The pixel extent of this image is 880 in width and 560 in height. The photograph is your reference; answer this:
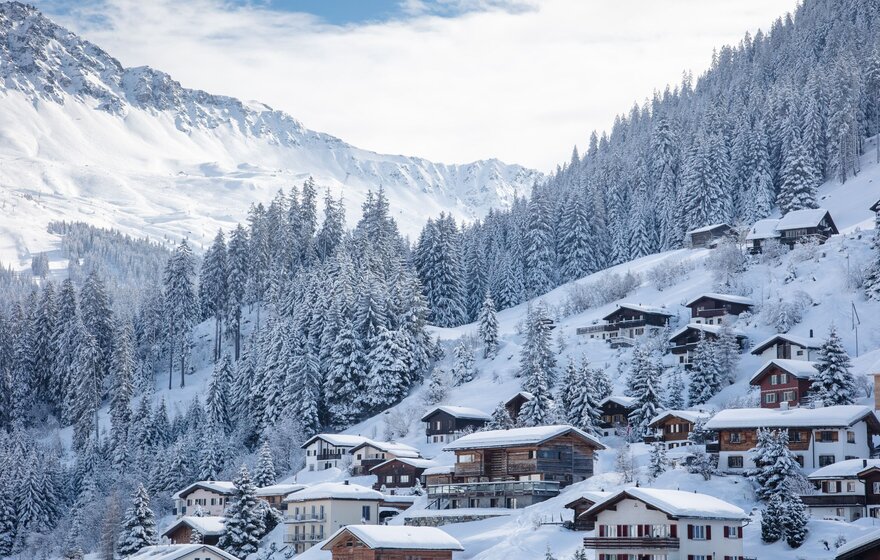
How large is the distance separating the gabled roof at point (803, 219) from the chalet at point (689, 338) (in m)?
25.1

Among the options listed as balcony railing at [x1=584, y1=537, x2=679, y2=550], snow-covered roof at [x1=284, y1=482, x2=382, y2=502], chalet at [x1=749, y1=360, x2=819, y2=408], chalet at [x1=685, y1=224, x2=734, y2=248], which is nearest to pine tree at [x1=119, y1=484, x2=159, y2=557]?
snow-covered roof at [x1=284, y1=482, x2=382, y2=502]

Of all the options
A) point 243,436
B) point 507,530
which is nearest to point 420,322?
point 243,436

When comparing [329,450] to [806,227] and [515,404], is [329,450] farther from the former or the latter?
[806,227]

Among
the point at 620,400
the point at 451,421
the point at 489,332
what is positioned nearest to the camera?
the point at 620,400

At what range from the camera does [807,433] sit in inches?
3150

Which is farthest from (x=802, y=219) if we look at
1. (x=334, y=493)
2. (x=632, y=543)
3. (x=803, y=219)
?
(x=632, y=543)

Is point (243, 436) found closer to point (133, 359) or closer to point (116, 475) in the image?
point (116, 475)

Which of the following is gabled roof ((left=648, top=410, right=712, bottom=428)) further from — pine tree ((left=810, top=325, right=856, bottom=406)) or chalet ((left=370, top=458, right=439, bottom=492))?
chalet ((left=370, top=458, right=439, bottom=492))

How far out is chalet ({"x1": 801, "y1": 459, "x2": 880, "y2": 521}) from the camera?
228 feet

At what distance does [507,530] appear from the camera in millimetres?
76000

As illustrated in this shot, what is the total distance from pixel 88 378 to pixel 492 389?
52.6 metres

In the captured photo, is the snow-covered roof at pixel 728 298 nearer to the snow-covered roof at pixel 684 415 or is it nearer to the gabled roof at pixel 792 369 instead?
the gabled roof at pixel 792 369

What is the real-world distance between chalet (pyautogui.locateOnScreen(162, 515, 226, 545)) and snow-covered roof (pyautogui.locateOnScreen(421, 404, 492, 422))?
21.7 m

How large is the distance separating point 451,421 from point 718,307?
28.0 meters
